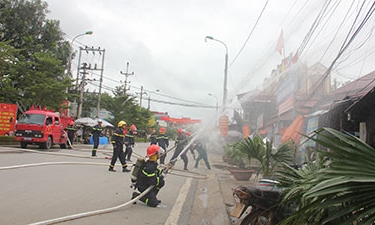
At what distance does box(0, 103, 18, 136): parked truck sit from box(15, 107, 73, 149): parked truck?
1625 mm

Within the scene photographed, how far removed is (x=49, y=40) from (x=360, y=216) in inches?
1294

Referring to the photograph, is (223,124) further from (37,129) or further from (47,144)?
(37,129)

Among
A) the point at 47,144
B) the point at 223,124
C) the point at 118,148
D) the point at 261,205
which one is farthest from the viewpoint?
the point at 223,124

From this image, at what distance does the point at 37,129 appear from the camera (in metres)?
17.7

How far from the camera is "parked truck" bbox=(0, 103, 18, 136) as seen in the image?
19391 mm

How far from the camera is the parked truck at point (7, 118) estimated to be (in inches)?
763

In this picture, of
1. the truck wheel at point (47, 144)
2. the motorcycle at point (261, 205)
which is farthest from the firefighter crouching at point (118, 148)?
the truck wheel at point (47, 144)

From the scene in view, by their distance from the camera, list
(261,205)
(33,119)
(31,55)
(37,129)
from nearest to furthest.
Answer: (261,205) → (37,129) → (33,119) → (31,55)

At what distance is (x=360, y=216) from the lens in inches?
75.7

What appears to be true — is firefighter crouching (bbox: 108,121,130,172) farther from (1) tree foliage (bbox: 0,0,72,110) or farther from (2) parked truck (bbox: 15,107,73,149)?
(1) tree foliage (bbox: 0,0,72,110)

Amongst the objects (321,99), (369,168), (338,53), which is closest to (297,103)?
(321,99)

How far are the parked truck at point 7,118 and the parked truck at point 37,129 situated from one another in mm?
1625

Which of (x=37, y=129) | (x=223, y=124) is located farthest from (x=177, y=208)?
(x=223, y=124)

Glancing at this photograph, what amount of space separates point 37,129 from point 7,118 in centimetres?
381
